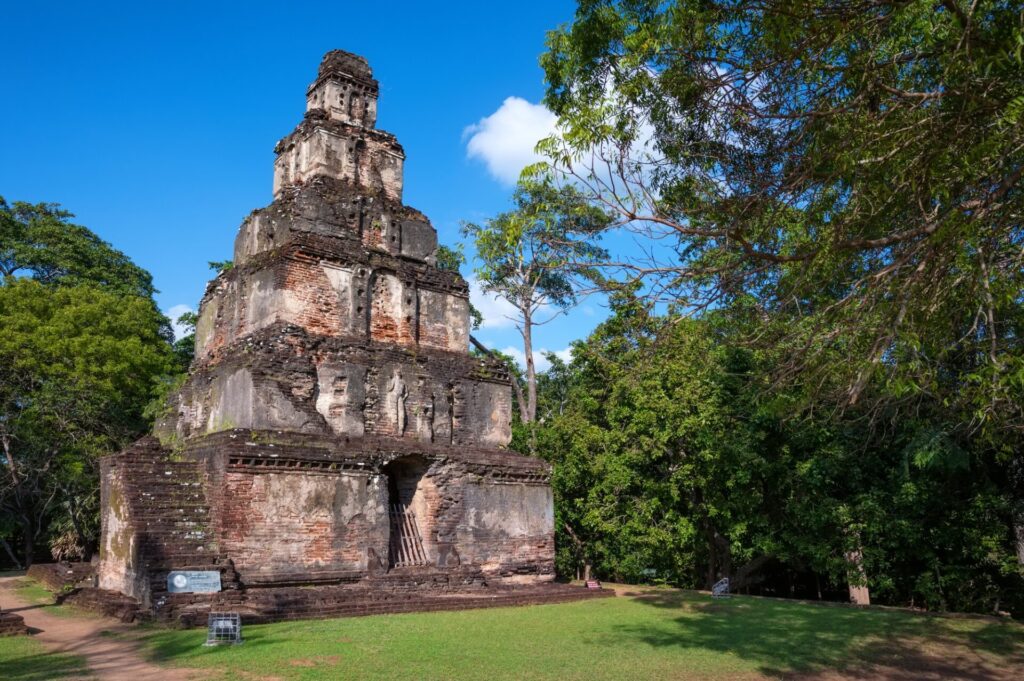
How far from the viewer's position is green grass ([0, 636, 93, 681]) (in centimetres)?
787

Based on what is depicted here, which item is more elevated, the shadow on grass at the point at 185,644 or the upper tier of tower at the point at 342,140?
the upper tier of tower at the point at 342,140

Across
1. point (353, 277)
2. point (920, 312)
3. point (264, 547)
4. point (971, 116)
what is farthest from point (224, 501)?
point (971, 116)

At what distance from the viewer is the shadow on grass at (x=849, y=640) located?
9.04 m

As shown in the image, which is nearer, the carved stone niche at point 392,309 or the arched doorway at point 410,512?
the arched doorway at point 410,512

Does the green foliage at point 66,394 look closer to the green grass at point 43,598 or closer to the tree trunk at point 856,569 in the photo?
the green grass at point 43,598

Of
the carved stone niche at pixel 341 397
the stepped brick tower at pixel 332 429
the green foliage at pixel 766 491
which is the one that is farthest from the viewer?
the carved stone niche at pixel 341 397

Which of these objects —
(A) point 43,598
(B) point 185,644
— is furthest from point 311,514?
(A) point 43,598

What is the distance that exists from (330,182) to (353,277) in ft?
8.38

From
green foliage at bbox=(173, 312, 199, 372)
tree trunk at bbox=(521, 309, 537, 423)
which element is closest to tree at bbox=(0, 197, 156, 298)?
green foliage at bbox=(173, 312, 199, 372)

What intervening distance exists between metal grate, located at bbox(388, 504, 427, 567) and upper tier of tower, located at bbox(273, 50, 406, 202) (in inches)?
294

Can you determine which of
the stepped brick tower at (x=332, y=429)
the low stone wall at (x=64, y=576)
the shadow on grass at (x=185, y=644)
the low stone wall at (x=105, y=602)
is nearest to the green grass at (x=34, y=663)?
the shadow on grass at (x=185, y=644)

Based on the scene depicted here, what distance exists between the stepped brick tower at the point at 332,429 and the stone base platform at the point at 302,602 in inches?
2.5

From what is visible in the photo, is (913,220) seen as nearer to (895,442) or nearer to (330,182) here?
(895,442)

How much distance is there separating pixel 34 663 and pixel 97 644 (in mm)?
1346
